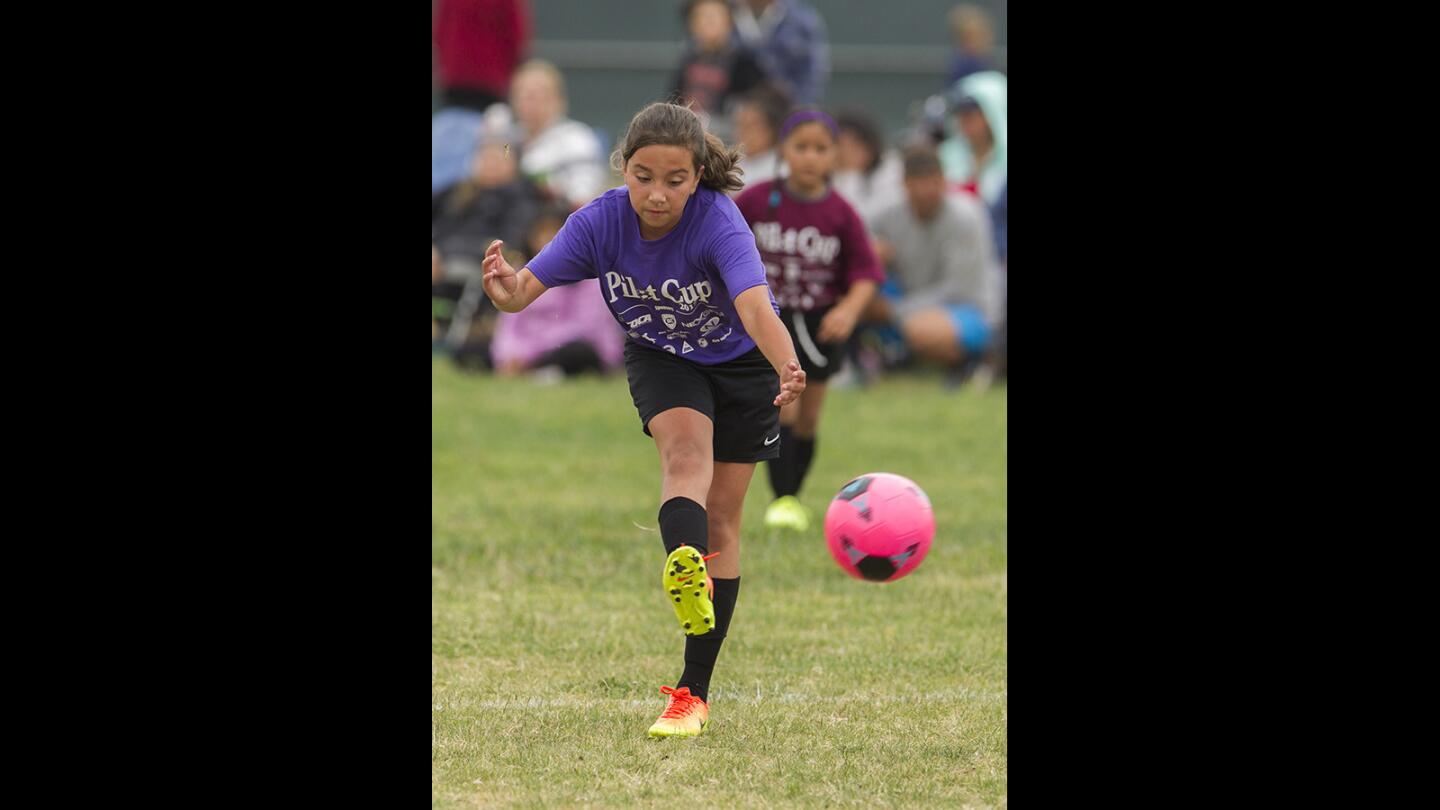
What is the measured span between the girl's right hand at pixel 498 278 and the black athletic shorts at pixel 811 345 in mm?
3270

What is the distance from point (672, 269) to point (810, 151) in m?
3.26

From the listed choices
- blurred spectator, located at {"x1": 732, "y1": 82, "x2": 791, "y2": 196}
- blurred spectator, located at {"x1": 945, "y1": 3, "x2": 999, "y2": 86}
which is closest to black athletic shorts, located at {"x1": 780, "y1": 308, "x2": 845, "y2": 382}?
blurred spectator, located at {"x1": 732, "y1": 82, "x2": 791, "y2": 196}

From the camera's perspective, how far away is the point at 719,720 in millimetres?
5395

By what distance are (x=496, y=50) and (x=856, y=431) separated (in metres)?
5.55

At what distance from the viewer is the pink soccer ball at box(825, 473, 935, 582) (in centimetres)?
580

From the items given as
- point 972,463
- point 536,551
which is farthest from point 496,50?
point 536,551

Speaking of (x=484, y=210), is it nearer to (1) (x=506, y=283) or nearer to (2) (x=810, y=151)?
(2) (x=810, y=151)

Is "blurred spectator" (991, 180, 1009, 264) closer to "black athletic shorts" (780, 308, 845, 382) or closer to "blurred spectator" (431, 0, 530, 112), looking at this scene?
"blurred spectator" (431, 0, 530, 112)

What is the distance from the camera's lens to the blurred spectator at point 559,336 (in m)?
13.3

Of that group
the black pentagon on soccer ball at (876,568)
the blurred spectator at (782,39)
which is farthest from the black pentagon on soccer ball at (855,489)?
the blurred spectator at (782,39)

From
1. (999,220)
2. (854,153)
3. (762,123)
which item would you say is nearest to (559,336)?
(854,153)

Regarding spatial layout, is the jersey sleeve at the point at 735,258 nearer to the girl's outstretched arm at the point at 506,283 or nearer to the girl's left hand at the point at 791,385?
the girl's left hand at the point at 791,385

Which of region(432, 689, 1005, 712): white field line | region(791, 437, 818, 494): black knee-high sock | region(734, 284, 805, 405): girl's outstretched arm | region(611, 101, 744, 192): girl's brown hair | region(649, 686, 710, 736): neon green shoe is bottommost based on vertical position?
region(432, 689, 1005, 712): white field line

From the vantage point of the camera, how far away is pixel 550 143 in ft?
47.7
